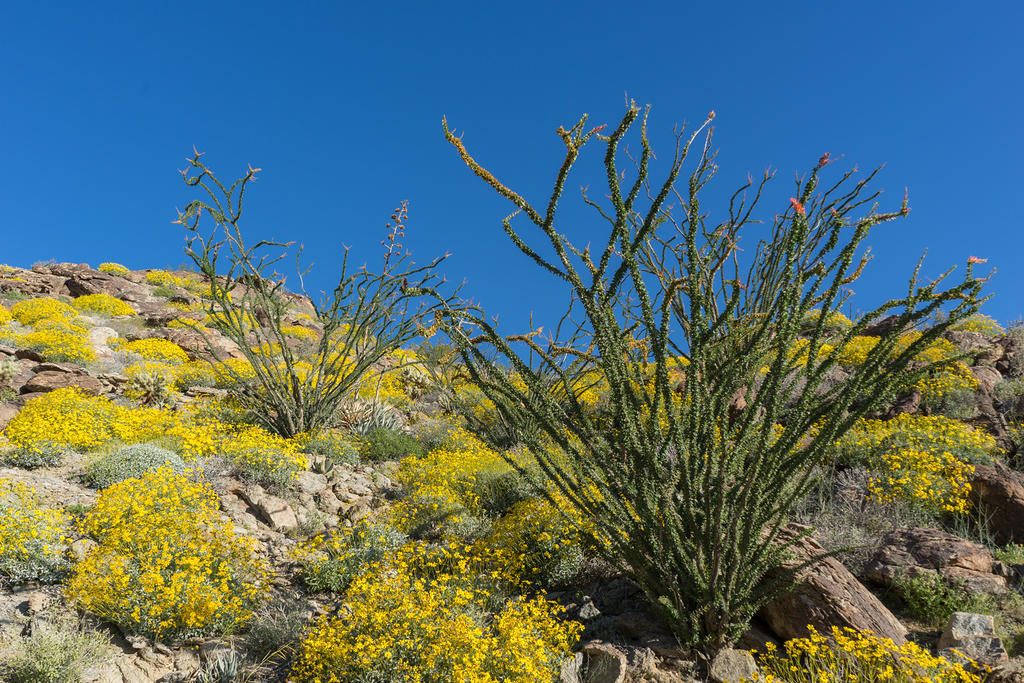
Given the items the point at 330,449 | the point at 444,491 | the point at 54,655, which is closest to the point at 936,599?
the point at 444,491

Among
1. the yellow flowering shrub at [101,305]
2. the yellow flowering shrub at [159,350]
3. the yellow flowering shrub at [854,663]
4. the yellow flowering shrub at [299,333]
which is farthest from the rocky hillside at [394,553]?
the yellow flowering shrub at [101,305]

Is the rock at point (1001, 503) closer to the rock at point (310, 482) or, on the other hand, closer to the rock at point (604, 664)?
the rock at point (604, 664)

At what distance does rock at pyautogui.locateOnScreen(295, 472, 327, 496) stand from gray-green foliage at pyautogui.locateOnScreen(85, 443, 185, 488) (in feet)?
4.39

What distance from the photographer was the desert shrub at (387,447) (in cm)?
902

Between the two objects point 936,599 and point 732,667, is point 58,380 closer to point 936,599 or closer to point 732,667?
point 732,667

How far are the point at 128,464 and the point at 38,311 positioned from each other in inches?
484

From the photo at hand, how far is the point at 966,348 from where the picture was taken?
12.6 meters

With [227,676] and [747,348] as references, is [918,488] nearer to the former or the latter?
[747,348]

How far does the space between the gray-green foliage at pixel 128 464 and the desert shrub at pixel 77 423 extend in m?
0.69

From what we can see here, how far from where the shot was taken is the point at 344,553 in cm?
554

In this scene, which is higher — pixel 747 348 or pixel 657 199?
pixel 657 199

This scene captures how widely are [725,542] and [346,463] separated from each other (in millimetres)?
6048

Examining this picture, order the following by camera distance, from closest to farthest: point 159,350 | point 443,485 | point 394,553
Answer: point 394,553 → point 443,485 → point 159,350

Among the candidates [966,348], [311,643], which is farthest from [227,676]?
[966,348]
